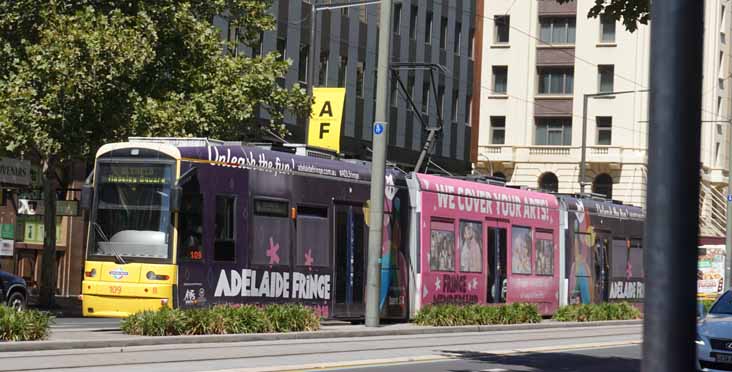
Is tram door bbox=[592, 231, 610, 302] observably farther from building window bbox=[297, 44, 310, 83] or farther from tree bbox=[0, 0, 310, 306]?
building window bbox=[297, 44, 310, 83]

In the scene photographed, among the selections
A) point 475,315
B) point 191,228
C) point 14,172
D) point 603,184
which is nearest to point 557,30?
point 603,184

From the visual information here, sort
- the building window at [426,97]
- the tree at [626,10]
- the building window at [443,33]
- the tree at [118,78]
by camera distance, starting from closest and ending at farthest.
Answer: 1. the tree at [626,10]
2. the tree at [118,78]
3. the building window at [426,97]
4. the building window at [443,33]

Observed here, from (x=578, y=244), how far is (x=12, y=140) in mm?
15216

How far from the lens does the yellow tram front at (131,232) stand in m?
21.2

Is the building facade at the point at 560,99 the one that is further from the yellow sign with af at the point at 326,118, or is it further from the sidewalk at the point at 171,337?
the sidewalk at the point at 171,337

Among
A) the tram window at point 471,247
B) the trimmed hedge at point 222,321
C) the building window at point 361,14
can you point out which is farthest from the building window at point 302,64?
the trimmed hedge at point 222,321

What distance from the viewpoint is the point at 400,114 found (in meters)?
55.0

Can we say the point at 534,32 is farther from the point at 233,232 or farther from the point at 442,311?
the point at 233,232

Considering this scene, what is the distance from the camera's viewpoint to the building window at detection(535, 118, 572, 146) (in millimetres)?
77250

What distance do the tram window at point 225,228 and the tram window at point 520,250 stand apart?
11.0 meters

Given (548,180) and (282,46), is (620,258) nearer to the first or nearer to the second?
(282,46)

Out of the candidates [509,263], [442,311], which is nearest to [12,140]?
[442,311]

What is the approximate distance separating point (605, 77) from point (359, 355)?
59.4 m

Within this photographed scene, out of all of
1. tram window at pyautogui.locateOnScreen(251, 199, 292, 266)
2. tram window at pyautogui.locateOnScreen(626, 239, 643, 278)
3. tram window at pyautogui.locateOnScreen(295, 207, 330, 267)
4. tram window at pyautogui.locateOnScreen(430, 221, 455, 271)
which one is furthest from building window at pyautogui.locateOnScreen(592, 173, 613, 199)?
tram window at pyautogui.locateOnScreen(251, 199, 292, 266)
